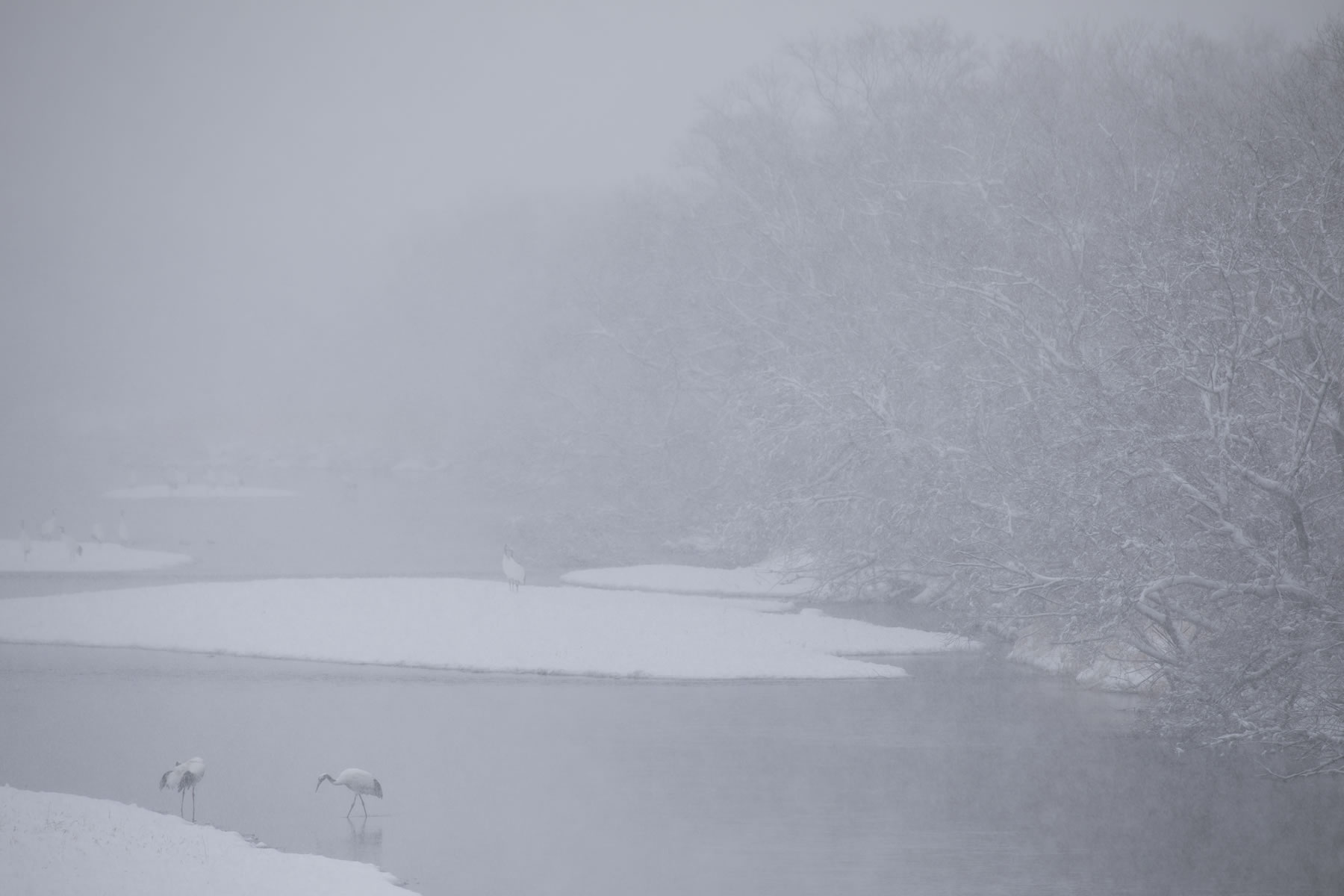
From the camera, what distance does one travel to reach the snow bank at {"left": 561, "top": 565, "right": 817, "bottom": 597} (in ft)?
115

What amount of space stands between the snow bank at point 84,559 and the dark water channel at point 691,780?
14.2 metres

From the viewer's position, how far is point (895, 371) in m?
34.0

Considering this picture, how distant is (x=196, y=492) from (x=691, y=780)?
5758 cm

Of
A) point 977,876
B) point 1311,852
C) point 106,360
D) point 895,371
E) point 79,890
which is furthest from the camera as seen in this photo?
point 106,360

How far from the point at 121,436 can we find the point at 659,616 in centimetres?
10483

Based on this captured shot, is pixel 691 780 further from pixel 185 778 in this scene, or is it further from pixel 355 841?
pixel 185 778

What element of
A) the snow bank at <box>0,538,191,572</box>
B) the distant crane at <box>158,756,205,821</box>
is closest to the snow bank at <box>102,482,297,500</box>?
the snow bank at <box>0,538,191,572</box>

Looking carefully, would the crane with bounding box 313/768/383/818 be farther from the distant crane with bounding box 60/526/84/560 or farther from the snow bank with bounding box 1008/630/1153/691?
the distant crane with bounding box 60/526/84/560

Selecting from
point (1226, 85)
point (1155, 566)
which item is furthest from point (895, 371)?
point (1155, 566)

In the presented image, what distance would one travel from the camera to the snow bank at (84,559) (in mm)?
37438

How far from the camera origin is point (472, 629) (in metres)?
26.8

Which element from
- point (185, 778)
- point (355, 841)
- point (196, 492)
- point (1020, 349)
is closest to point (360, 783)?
point (355, 841)

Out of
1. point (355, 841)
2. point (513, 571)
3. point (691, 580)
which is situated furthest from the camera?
point (691, 580)

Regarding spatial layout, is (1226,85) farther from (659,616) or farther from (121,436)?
(121,436)
